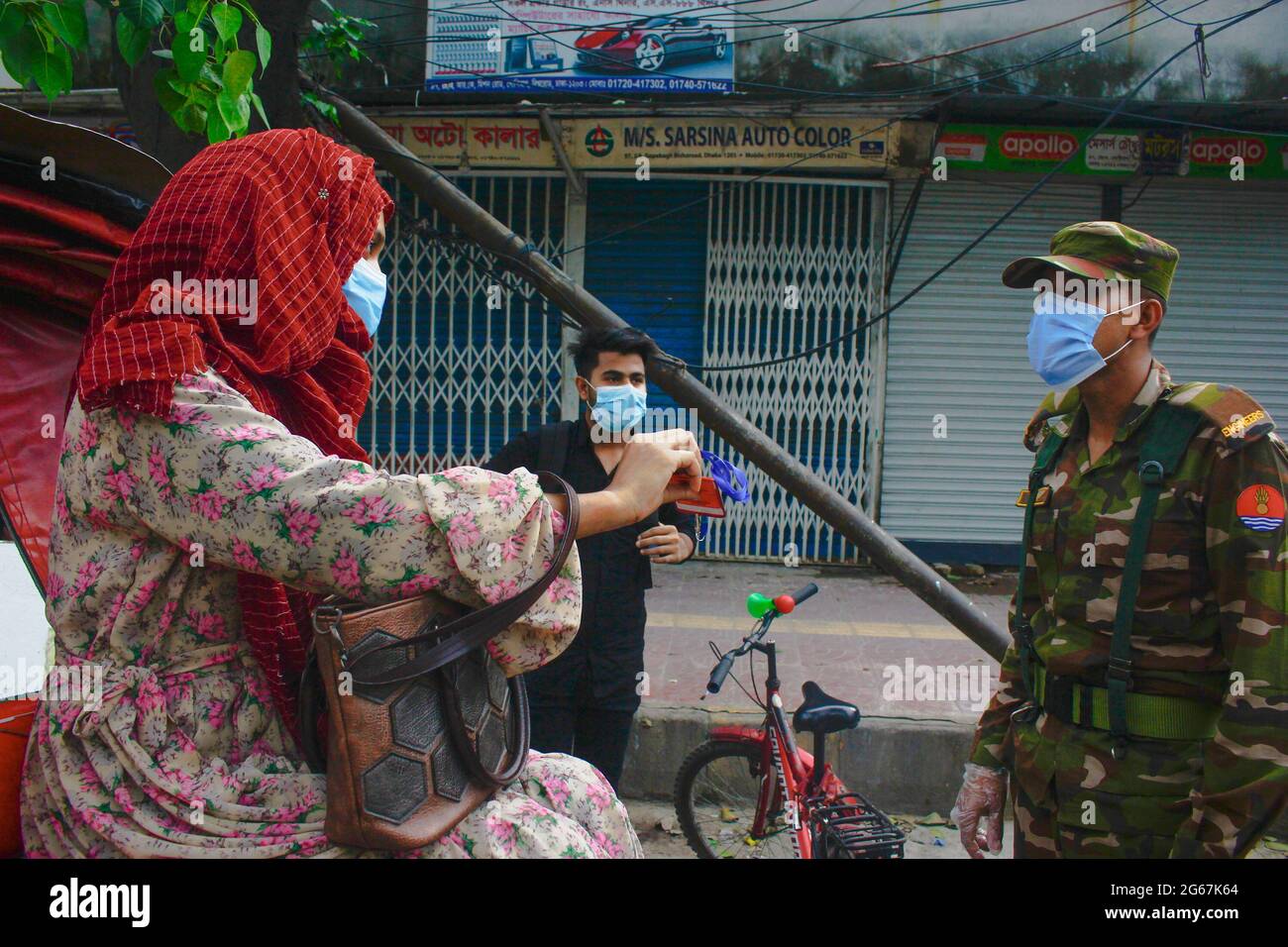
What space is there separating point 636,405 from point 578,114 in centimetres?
439

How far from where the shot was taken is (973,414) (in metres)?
7.91

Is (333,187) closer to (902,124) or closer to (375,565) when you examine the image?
(375,565)

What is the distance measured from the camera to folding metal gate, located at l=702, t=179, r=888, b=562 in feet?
25.2

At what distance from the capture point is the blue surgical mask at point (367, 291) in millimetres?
1686

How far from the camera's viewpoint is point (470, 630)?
130 centimetres

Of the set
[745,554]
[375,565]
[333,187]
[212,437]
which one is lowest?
[745,554]

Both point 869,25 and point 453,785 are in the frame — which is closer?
point 453,785

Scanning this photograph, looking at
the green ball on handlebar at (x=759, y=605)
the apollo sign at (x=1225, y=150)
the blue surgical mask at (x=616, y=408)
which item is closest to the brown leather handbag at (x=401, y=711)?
the blue surgical mask at (x=616, y=408)

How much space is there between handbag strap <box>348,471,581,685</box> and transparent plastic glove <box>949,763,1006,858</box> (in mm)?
1430

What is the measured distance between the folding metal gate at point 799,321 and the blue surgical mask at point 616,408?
172 inches

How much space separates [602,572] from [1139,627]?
5.24ft
